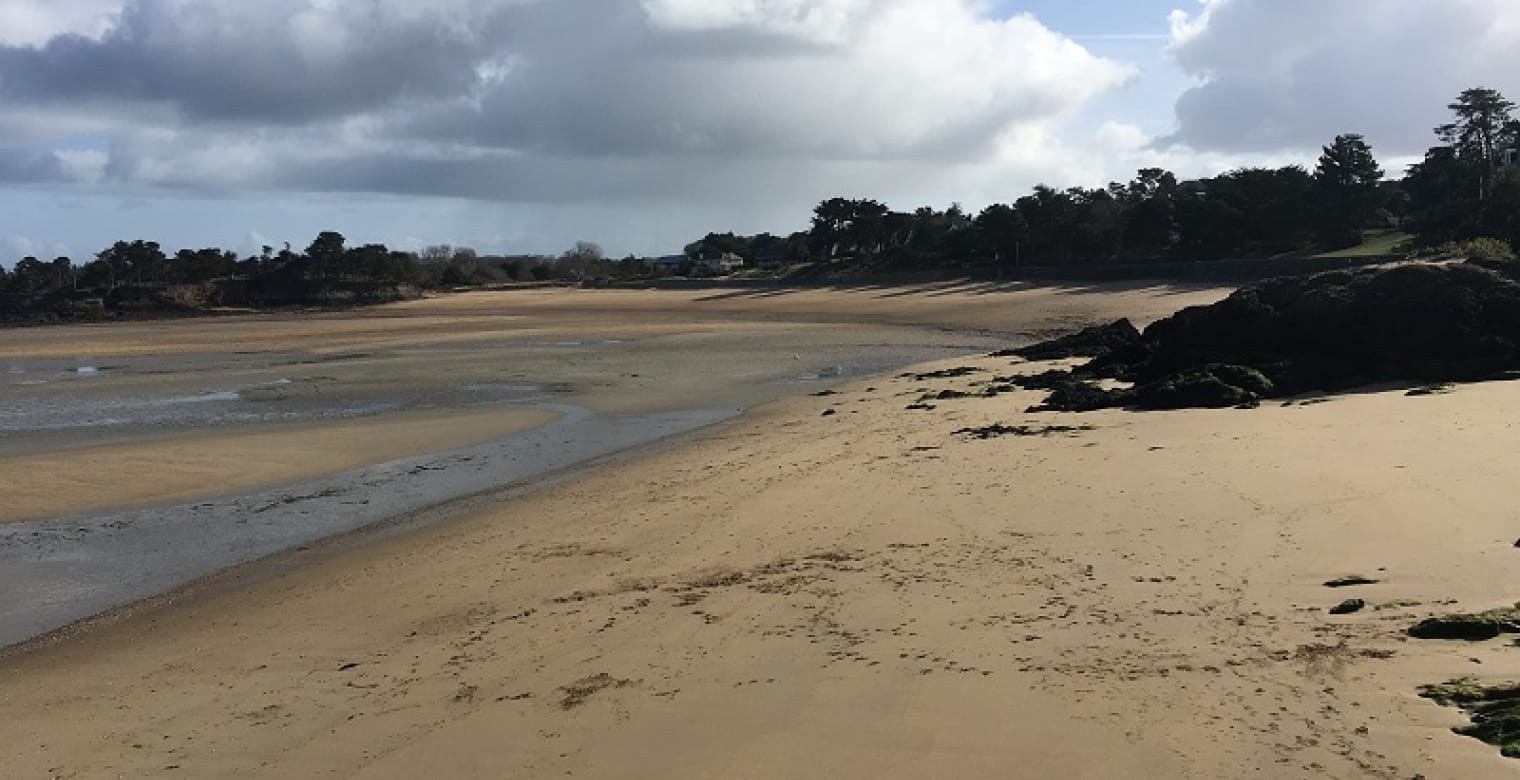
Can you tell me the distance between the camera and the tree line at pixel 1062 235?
49031 millimetres

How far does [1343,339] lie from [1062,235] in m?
47.4

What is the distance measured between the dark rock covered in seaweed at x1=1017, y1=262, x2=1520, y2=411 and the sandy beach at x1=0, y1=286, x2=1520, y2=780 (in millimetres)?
965

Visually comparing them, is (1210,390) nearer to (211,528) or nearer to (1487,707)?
(1487,707)

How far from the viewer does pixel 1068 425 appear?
13.2m

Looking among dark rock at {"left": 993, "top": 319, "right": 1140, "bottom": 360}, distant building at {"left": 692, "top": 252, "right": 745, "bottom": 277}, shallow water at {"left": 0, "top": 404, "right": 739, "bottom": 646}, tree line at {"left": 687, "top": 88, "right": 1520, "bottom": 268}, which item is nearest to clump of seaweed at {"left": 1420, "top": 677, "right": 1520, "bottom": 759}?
shallow water at {"left": 0, "top": 404, "right": 739, "bottom": 646}

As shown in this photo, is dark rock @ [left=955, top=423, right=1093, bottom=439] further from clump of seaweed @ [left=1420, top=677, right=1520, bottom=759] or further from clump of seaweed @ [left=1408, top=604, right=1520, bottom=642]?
clump of seaweed @ [left=1420, top=677, right=1520, bottom=759]

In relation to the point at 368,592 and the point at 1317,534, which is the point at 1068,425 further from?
the point at 368,592

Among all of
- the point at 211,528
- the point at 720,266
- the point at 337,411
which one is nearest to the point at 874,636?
the point at 211,528

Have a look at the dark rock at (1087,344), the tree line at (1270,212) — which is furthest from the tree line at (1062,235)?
the dark rock at (1087,344)

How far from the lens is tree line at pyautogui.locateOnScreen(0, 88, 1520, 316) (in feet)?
161

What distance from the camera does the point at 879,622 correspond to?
6195 millimetres

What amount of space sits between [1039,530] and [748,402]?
12.7m

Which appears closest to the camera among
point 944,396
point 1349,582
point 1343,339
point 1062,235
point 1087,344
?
point 1349,582

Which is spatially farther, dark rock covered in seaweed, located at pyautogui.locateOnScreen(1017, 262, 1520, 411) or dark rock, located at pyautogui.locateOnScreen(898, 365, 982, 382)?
dark rock, located at pyautogui.locateOnScreen(898, 365, 982, 382)
